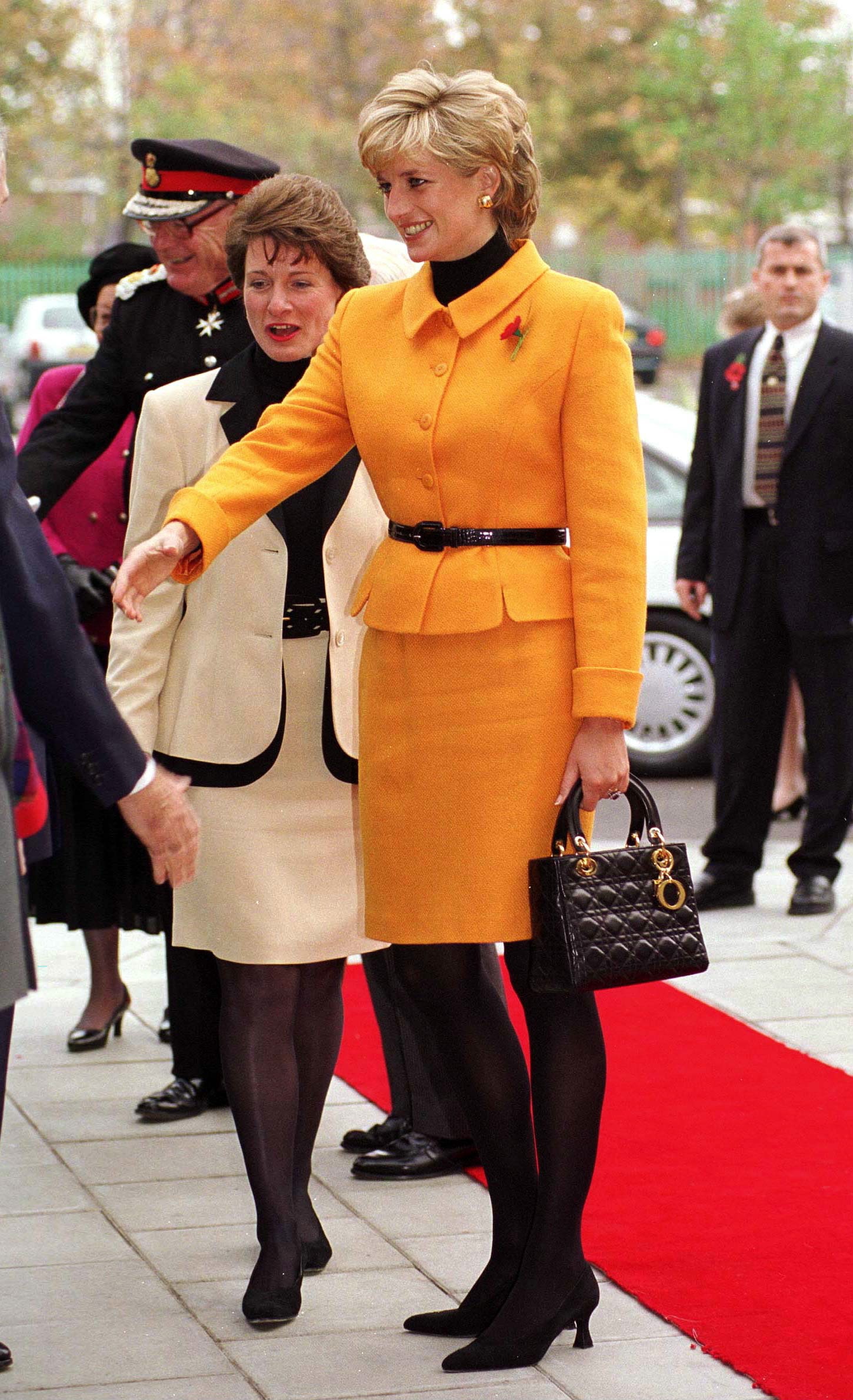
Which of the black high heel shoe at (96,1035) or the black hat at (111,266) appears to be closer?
the black high heel shoe at (96,1035)

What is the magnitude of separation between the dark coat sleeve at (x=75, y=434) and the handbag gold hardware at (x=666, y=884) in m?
2.16

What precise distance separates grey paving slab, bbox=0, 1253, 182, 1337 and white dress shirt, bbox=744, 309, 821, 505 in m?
3.93

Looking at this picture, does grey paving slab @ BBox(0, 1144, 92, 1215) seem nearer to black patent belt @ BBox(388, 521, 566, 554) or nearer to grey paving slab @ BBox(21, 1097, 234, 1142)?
grey paving slab @ BBox(21, 1097, 234, 1142)

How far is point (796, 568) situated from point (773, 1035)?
2.01 m

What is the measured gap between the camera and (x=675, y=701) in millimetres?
9578

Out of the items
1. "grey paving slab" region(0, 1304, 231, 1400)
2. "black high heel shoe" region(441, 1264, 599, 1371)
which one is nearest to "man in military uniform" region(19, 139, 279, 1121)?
"grey paving slab" region(0, 1304, 231, 1400)

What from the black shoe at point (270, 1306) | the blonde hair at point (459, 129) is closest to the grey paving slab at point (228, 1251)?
the black shoe at point (270, 1306)

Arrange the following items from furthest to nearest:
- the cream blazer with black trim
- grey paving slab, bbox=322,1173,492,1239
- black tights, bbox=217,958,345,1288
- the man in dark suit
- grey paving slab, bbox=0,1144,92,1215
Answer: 1. the man in dark suit
2. grey paving slab, bbox=0,1144,92,1215
3. grey paving slab, bbox=322,1173,492,1239
4. the cream blazer with black trim
5. black tights, bbox=217,958,345,1288

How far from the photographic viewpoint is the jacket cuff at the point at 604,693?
318 cm

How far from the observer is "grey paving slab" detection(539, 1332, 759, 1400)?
322cm

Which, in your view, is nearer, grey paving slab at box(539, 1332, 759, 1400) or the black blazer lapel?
grey paving slab at box(539, 1332, 759, 1400)

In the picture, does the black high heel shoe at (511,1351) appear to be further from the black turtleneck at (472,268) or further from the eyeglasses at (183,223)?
the eyeglasses at (183,223)

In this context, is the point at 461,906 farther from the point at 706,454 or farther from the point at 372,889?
the point at 706,454

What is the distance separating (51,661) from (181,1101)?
232 cm
